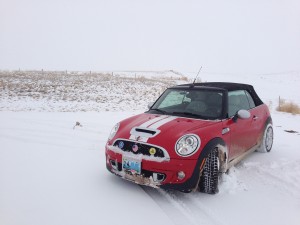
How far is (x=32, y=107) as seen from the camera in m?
12.8

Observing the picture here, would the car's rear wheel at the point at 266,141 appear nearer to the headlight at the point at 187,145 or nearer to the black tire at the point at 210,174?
the black tire at the point at 210,174

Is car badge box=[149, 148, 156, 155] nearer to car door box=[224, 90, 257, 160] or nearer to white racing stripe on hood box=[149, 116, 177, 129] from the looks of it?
white racing stripe on hood box=[149, 116, 177, 129]

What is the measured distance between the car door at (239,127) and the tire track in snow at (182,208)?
1090 mm

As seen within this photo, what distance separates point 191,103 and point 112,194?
200cm

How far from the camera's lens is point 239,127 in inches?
179

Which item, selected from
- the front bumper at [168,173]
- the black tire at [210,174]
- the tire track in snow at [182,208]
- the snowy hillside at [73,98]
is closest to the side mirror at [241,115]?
the black tire at [210,174]

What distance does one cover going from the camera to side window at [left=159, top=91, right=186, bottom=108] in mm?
5039

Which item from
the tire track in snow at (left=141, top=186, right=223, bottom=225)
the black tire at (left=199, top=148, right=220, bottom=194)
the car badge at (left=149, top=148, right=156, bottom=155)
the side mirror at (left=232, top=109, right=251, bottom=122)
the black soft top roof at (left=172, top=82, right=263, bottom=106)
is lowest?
the tire track in snow at (left=141, top=186, right=223, bottom=225)

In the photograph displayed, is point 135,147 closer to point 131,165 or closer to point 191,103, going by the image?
point 131,165

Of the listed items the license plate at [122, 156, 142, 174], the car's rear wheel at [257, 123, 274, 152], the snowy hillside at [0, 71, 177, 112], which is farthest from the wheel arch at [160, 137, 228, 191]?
the snowy hillside at [0, 71, 177, 112]

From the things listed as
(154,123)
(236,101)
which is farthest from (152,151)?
(236,101)

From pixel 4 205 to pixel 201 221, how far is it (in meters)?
2.30

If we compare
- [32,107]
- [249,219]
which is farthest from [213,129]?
[32,107]

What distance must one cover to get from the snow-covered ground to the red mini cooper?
0.85 ft
